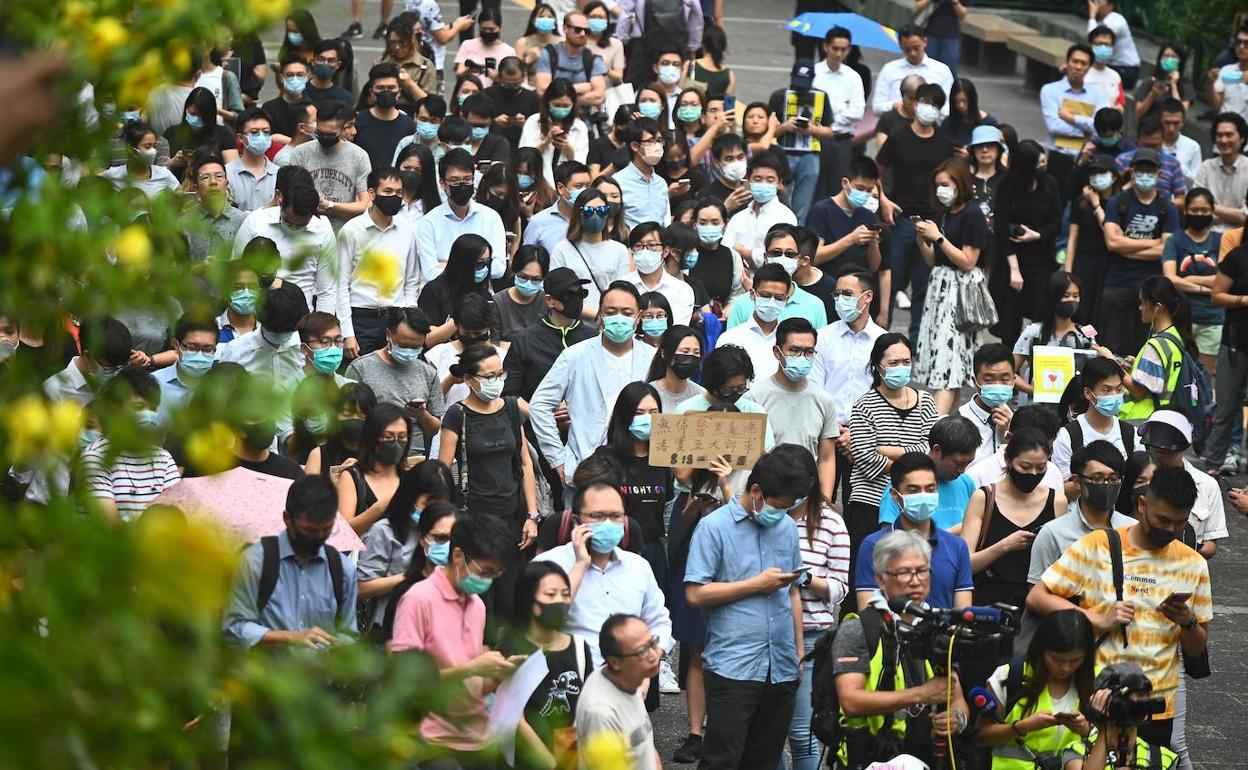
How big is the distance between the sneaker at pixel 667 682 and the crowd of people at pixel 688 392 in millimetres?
249

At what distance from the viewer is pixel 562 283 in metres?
10.8

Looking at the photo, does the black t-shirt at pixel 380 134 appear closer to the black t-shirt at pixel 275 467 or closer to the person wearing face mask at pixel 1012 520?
the black t-shirt at pixel 275 467

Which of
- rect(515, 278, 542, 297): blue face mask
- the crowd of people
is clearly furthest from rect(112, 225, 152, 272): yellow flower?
rect(515, 278, 542, 297): blue face mask

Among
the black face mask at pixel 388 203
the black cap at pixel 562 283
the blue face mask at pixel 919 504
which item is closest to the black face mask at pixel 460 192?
the black face mask at pixel 388 203

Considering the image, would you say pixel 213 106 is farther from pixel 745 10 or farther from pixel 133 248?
pixel 745 10

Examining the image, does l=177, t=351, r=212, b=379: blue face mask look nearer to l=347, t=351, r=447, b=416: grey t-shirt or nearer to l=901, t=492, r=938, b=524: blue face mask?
l=347, t=351, r=447, b=416: grey t-shirt

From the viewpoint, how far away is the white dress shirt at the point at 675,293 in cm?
1162

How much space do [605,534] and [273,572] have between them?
57.8 inches

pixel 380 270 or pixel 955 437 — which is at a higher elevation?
pixel 380 270

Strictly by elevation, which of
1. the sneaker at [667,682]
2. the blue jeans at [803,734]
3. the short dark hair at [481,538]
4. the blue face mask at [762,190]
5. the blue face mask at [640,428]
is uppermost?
the short dark hair at [481,538]

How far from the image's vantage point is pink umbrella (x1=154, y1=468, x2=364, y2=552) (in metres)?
7.70

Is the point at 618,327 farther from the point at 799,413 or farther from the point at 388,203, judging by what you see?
the point at 388,203

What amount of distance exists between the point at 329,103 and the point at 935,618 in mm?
8206

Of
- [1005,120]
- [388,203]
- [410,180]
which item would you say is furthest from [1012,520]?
[1005,120]
